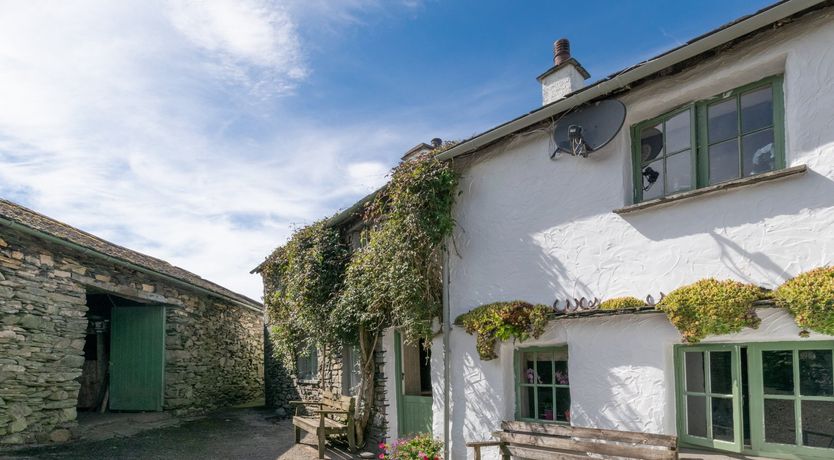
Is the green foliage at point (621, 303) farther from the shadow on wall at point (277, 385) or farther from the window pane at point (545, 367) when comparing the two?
the shadow on wall at point (277, 385)

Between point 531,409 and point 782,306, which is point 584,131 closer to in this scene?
point 782,306

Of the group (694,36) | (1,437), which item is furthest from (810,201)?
(1,437)

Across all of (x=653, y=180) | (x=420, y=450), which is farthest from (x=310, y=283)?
(x=653, y=180)

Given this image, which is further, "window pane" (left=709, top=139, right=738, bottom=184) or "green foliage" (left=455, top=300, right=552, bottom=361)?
"green foliage" (left=455, top=300, right=552, bottom=361)

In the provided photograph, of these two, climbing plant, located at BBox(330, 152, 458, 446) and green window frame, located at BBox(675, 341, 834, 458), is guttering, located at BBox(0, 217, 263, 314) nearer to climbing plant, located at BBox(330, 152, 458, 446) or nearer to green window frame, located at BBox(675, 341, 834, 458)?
climbing plant, located at BBox(330, 152, 458, 446)

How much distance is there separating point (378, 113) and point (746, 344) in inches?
221

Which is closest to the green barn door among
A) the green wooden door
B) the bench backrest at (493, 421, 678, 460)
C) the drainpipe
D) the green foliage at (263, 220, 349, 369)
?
the green foliage at (263, 220, 349, 369)

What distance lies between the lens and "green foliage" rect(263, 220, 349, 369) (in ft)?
34.7

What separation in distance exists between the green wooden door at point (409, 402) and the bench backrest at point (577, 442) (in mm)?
2773

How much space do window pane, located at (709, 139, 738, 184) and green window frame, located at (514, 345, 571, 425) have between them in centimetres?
239

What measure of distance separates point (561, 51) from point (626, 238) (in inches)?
152

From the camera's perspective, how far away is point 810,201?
4410 millimetres

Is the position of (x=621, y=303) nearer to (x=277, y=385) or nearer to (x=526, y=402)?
(x=526, y=402)

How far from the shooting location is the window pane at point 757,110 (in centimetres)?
486
